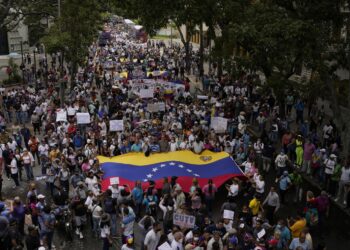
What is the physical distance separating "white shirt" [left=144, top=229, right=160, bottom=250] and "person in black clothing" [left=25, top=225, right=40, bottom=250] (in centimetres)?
244

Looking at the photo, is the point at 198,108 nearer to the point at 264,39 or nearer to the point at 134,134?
the point at 134,134

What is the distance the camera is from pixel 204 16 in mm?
24422

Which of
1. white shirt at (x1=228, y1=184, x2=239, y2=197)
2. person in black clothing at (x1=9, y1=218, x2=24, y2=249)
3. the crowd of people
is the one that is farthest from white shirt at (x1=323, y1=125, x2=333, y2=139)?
person in black clothing at (x1=9, y1=218, x2=24, y2=249)

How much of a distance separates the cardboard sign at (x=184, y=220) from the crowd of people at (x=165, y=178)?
17 centimetres

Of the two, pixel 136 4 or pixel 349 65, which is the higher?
pixel 136 4

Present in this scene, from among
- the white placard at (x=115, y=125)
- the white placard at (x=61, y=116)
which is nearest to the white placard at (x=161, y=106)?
the white placard at (x=115, y=125)

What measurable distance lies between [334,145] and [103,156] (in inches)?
330

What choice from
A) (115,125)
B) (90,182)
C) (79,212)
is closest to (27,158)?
(90,182)

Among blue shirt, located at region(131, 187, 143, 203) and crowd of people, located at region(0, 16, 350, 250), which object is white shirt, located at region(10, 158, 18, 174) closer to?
crowd of people, located at region(0, 16, 350, 250)

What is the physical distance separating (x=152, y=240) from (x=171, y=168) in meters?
5.09

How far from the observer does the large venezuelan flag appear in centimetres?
1463

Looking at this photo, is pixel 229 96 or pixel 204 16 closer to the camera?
pixel 204 16

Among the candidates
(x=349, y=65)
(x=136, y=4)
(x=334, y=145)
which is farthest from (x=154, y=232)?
(x=136, y=4)

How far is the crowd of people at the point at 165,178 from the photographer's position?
10.7 metres
